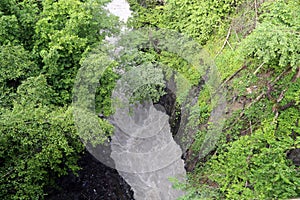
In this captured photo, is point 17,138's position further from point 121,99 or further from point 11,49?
point 121,99

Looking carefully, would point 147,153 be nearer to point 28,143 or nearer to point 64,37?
point 28,143

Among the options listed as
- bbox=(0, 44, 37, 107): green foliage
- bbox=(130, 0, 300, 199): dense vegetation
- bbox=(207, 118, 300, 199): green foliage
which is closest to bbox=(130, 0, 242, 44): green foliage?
bbox=(130, 0, 300, 199): dense vegetation

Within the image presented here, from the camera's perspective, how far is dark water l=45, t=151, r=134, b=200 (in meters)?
7.20

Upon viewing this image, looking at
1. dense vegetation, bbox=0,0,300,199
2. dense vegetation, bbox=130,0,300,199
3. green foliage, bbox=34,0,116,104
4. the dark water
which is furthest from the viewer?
the dark water

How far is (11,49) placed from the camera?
6.32 meters

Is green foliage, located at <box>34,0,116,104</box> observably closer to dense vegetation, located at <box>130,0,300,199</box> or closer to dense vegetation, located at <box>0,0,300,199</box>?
dense vegetation, located at <box>0,0,300,199</box>

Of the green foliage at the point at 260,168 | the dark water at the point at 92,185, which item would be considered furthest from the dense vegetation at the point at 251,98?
the dark water at the point at 92,185

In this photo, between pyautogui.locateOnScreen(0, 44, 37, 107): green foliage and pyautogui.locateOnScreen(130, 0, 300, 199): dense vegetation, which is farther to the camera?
pyautogui.locateOnScreen(0, 44, 37, 107): green foliage

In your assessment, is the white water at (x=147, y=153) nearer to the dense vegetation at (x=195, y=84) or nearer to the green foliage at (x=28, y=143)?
the dense vegetation at (x=195, y=84)

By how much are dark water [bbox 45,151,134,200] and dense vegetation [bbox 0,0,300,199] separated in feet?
1.61

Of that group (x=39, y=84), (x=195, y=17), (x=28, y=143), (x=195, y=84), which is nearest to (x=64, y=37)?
(x=39, y=84)

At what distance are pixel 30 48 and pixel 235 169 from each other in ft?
17.2

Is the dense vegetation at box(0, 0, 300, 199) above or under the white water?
above

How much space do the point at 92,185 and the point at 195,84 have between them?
358cm
